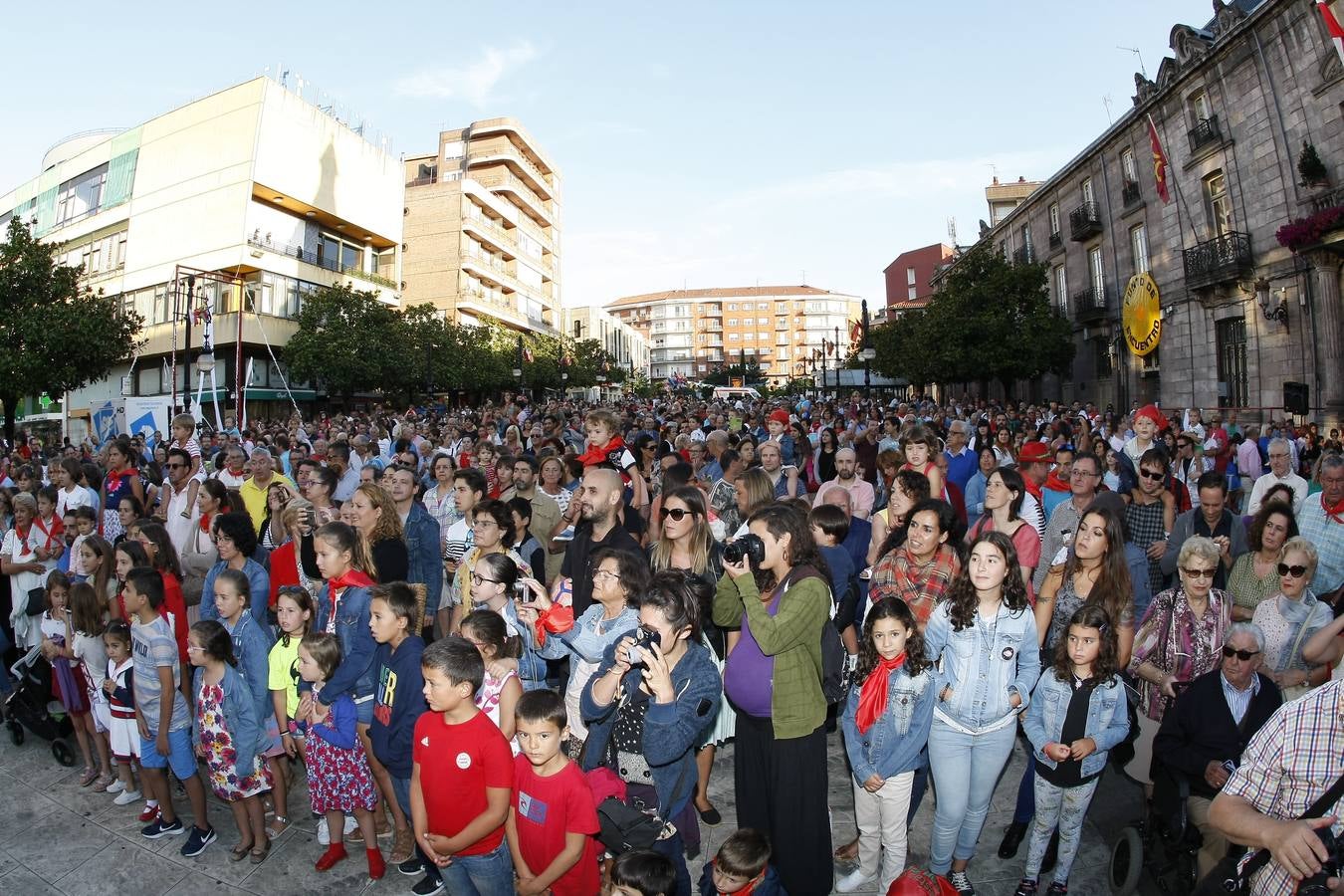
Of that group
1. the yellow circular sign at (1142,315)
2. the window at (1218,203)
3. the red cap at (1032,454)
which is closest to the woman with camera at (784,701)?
the red cap at (1032,454)

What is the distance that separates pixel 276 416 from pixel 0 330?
60.8 ft

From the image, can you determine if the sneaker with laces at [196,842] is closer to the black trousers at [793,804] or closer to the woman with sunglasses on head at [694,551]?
the woman with sunglasses on head at [694,551]

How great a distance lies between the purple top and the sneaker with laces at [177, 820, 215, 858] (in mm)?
3199

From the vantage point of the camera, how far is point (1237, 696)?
3438 mm

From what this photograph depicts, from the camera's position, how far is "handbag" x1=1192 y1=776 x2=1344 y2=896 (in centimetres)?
210

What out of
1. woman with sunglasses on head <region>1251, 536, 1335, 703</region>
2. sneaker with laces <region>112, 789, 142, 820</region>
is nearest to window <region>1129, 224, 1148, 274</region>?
woman with sunglasses on head <region>1251, 536, 1335, 703</region>

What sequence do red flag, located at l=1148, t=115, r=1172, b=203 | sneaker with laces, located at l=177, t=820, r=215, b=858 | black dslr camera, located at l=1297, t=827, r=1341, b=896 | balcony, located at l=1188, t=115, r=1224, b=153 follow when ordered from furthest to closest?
red flag, located at l=1148, t=115, r=1172, b=203 < balcony, located at l=1188, t=115, r=1224, b=153 < sneaker with laces, located at l=177, t=820, r=215, b=858 < black dslr camera, located at l=1297, t=827, r=1341, b=896

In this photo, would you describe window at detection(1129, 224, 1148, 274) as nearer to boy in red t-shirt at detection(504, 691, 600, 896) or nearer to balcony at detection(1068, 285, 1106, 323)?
balcony at detection(1068, 285, 1106, 323)

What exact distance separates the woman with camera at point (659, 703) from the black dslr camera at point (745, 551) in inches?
9.1

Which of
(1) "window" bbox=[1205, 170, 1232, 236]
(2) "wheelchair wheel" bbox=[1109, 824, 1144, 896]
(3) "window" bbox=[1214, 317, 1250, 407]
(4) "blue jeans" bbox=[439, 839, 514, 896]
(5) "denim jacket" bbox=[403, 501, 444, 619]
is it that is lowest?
(2) "wheelchair wheel" bbox=[1109, 824, 1144, 896]

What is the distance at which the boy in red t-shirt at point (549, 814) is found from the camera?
3029 mm

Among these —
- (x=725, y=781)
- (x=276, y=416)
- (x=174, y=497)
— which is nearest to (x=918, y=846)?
(x=725, y=781)

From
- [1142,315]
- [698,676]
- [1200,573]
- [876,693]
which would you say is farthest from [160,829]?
[1142,315]

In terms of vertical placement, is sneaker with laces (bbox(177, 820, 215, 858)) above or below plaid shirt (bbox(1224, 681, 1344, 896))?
below
